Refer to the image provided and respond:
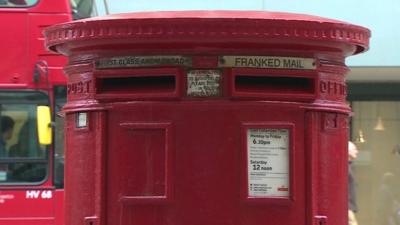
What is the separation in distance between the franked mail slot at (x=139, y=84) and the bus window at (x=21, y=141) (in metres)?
4.18

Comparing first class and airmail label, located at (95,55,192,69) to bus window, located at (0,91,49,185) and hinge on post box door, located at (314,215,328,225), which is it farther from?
bus window, located at (0,91,49,185)

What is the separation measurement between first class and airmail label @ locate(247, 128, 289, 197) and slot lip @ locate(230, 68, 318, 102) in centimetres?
12

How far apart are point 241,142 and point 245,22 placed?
0.43 metres

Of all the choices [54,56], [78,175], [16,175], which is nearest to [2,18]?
[54,56]

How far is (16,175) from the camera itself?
21.8ft

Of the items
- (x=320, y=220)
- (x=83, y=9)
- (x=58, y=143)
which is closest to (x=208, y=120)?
(x=320, y=220)

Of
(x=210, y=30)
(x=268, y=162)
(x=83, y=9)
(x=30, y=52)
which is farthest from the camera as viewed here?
(x=83, y=9)

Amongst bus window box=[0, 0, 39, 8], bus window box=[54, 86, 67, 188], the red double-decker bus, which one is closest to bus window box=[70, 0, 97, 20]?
the red double-decker bus

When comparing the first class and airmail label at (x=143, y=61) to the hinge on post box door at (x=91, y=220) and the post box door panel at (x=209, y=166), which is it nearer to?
the post box door panel at (x=209, y=166)

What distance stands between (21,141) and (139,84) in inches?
171

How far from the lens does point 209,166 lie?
2.54m

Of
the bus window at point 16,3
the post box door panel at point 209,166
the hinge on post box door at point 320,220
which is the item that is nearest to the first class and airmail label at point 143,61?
the post box door panel at point 209,166

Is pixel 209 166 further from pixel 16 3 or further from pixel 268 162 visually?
pixel 16 3

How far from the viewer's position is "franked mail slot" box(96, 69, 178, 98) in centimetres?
255
